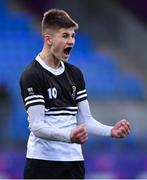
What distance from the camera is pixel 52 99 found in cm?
349

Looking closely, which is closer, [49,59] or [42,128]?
[42,128]

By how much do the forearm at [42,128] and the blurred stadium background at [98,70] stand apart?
3486 millimetres

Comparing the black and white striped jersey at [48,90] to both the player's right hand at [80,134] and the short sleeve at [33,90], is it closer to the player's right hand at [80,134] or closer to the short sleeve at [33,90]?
the short sleeve at [33,90]

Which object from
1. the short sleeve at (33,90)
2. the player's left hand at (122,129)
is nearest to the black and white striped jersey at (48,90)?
the short sleeve at (33,90)

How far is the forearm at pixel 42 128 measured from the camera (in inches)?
133

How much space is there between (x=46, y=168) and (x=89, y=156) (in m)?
3.60

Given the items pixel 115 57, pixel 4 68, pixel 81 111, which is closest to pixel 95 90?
pixel 115 57

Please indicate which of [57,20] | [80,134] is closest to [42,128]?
[80,134]

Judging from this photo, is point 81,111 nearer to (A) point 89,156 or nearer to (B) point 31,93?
(B) point 31,93

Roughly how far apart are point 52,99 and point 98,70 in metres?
4.15

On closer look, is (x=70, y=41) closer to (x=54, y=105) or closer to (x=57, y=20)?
(x=57, y=20)

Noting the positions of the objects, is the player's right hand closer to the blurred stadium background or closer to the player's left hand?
the player's left hand

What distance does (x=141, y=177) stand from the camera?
277 inches

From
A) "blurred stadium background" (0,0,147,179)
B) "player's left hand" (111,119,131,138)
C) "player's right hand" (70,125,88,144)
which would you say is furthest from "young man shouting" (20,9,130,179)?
"blurred stadium background" (0,0,147,179)
